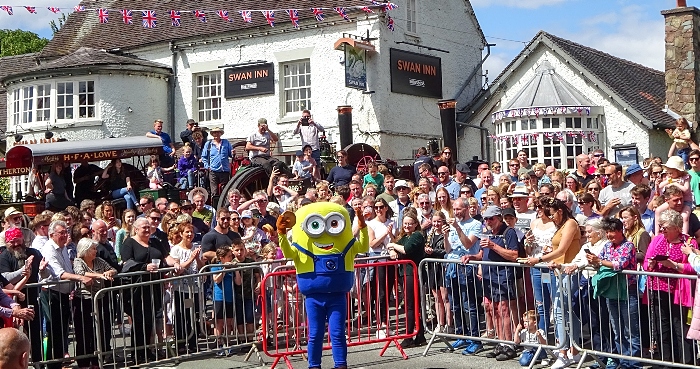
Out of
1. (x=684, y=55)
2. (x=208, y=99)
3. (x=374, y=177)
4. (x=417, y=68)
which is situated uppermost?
(x=417, y=68)

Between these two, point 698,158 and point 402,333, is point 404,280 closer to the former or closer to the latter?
point 402,333

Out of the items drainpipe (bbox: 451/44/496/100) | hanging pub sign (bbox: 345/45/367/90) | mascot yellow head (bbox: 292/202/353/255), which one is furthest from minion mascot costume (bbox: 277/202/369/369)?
drainpipe (bbox: 451/44/496/100)

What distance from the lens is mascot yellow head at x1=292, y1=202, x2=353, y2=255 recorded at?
7.99 metres

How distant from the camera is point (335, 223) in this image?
802 centimetres

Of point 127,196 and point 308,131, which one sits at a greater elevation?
point 308,131

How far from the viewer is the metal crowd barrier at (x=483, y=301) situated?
8727 mm

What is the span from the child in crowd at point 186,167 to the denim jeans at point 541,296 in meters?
9.17

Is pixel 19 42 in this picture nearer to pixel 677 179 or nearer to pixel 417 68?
pixel 417 68

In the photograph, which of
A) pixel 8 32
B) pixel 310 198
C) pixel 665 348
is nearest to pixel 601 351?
pixel 665 348

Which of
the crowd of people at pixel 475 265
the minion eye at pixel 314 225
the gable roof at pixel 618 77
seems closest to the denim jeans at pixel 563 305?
the crowd of people at pixel 475 265

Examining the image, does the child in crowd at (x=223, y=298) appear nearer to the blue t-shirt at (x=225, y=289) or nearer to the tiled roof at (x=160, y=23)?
the blue t-shirt at (x=225, y=289)

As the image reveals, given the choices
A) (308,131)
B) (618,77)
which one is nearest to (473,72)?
(618,77)

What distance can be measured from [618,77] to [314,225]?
18213 millimetres

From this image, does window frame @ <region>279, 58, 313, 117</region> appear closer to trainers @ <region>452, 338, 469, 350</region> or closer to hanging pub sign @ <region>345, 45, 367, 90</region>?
hanging pub sign @ <region>345, 45, 367, 90</region>
